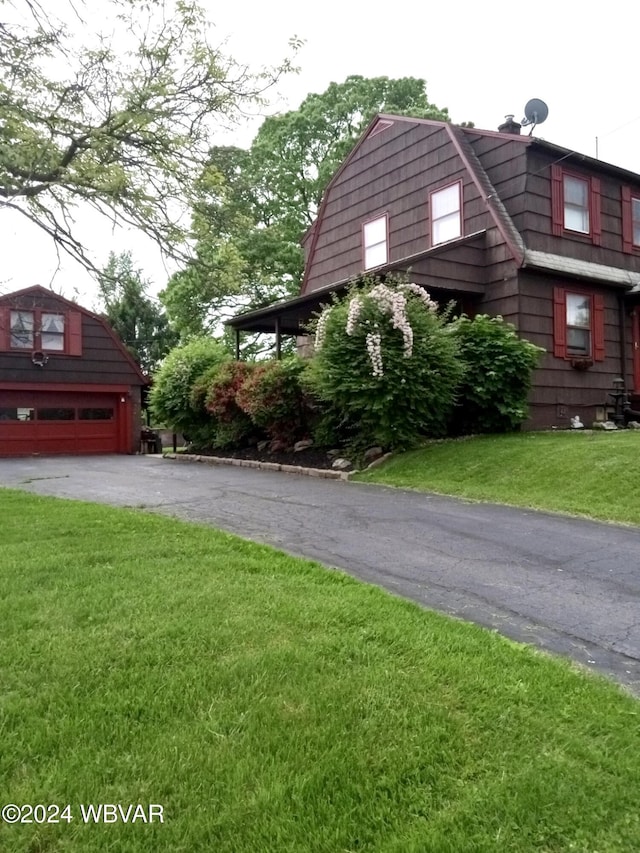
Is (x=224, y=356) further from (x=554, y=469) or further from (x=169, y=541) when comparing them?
(x=169, y=541)

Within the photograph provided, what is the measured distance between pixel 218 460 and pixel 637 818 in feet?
42.1

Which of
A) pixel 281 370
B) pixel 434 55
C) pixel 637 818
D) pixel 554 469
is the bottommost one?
pixel 637 818

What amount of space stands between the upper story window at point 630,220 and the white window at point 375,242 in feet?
19.8

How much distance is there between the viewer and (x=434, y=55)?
9047 millimetres

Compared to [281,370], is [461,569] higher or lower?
lower

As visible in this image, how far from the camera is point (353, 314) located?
11.0 metres

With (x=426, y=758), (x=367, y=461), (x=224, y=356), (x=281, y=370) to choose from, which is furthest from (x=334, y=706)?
(x=224, y=356)

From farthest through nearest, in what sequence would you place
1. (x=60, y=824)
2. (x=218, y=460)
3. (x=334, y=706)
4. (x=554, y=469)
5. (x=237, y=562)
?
(x=218, y=460) → (x=554, y=469) → (x=237, y=562) → (x=334, y=706) → (x=60, y=824)

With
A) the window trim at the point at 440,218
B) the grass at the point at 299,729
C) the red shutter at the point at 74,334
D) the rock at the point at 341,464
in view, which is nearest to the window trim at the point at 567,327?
the window trim at the point at 440,218

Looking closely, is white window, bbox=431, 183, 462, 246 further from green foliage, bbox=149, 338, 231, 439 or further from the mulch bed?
green foliage, bbox=149, 338, 231, 439

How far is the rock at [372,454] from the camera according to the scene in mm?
11430

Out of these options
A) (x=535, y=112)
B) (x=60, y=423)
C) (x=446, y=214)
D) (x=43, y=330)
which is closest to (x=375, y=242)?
(x=446, y=214)

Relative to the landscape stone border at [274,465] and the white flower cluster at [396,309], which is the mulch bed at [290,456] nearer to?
the landscape stone border at [274,465]

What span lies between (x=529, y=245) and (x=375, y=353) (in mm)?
5281
